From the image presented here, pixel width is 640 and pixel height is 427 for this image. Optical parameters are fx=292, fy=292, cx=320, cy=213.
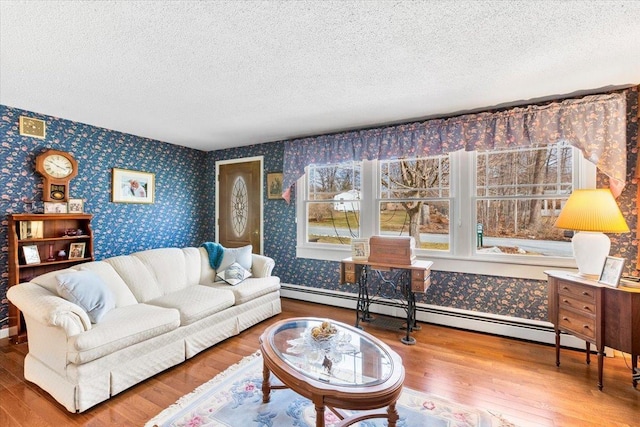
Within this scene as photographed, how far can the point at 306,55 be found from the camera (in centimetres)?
198

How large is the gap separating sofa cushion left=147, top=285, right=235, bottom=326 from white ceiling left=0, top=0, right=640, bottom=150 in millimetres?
1890

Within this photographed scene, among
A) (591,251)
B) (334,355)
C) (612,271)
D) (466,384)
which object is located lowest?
(466,384)

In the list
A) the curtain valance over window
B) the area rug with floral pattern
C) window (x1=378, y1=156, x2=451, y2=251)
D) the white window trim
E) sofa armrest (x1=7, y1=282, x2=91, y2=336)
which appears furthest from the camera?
window (x1=378, y1=156, x2=451, y2=251)

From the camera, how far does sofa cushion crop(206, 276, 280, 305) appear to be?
308 centimetres

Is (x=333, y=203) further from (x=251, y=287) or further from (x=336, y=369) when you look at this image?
(x=336, y=369)

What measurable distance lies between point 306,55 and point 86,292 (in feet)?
7.79

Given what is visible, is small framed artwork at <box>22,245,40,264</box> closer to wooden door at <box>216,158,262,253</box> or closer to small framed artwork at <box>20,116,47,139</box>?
small framed artwork at <box>20,116,47,139</box>

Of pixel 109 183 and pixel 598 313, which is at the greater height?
pixel 109 183

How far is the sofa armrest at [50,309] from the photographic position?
6.15ft

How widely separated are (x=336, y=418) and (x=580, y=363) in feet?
7.28

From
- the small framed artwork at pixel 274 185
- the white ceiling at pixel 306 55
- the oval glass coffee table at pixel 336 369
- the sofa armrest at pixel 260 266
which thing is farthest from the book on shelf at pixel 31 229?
the oval glass coffee table at pixel 336 369

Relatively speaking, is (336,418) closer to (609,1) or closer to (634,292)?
(634,292)

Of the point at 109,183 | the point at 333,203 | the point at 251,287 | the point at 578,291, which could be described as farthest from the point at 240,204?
the point at 578,291

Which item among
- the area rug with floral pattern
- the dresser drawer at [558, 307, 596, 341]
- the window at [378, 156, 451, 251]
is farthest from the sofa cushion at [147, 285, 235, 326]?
the dresser drawer at [558, 307, 596, 341]
